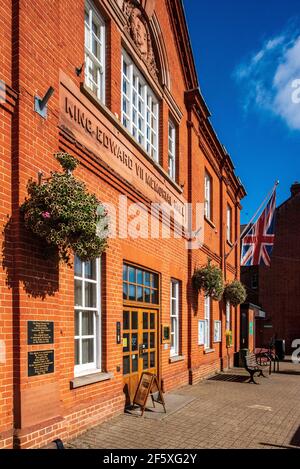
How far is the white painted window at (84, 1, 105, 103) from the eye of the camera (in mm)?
8164

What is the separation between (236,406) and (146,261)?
370 cm

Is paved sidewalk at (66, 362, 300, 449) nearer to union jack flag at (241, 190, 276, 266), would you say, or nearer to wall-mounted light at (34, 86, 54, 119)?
wall-mounted light at (34, 86, 54, 119)

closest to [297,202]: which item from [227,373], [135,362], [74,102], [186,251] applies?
[227,373]

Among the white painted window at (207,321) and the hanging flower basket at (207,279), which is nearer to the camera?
the hanging flower basket at (207,279)

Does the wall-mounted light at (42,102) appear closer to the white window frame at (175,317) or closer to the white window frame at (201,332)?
the white window frame at (175,317)

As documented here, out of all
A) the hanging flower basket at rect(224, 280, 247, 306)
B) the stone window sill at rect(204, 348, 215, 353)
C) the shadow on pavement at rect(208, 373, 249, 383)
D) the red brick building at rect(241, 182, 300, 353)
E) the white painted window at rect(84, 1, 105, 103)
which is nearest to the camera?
the white painted window at rect(84, 1, 105, 103)

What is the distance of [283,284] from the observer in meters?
30.8

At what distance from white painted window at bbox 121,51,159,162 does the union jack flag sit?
7594mm

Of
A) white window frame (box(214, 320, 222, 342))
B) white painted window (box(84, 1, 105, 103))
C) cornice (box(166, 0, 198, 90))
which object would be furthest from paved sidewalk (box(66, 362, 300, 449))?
cornice (box(166, 0, 198, 90))

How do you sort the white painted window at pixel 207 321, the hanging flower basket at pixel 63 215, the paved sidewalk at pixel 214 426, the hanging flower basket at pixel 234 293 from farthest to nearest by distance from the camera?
the hanging flower basket at pixel 234 293
the white painted window at pixel 207 321
the paved sidewalk at pixel 214 426
the hanging flower basket at pixel 63 215

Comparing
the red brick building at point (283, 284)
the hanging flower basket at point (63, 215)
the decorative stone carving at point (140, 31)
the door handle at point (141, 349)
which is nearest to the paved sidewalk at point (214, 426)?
the door handle at point (141, 349)

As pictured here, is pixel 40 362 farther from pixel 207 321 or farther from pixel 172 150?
pixel 207 321

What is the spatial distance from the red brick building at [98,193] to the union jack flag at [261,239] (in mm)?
3404

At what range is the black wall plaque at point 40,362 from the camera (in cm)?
556
